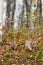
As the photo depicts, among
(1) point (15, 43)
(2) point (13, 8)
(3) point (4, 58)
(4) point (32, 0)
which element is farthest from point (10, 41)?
(4) point (32, 0)

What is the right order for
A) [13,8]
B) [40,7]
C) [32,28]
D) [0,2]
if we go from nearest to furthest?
[0,2] → [32,28] → [13,8] → [40,7]

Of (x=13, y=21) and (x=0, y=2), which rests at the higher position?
(x=0, y=2)

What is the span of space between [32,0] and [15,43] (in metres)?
2.07

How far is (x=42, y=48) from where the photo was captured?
4844 millimetres

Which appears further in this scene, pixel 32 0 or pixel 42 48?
pixel 32 0

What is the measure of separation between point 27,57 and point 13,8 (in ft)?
7.29

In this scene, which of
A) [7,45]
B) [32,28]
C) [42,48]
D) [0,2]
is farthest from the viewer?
[32,28]

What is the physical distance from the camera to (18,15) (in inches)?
281

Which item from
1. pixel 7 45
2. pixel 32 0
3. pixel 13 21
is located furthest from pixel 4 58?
pixel 32 0

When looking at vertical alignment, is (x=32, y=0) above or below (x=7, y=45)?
above

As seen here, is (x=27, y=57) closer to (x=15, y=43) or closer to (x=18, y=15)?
(x=15, y=43)

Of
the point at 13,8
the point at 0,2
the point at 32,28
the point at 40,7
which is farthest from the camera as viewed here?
the point at 40,7

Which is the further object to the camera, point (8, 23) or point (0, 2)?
point (8, 23)

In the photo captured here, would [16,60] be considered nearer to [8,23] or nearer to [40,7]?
[8,23]
